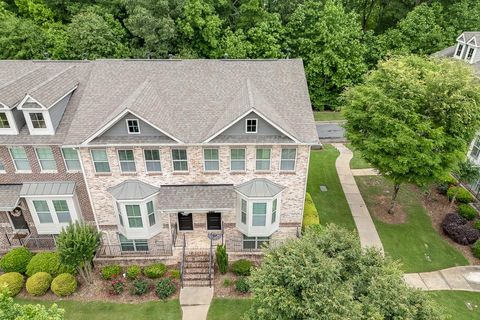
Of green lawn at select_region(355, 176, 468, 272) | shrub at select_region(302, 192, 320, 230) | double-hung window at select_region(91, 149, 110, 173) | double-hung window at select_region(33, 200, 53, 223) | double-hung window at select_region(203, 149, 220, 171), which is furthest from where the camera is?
shrub at select_region(302, 192, 320, 230)

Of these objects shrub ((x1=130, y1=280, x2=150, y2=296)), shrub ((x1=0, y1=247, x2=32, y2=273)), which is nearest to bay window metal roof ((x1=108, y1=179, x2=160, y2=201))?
shrub ((x1=130, y1=280, x2=150, y2=296))

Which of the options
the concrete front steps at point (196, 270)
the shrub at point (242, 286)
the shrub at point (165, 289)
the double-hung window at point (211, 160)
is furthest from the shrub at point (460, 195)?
the shrub at point (165, 289)

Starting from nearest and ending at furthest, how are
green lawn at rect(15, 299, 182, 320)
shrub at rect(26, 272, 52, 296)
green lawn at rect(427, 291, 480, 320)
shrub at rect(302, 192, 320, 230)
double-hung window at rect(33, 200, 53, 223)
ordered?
1. green lawn at rect(15, 299, 182, 320)
2. green lawn at rect(427, 291, 480, 320)
3. shrub at rect(26, 272, 52, 296)
4. double-hung window at rect(33, 200, 53, 223)
5. shrub at rect(302, 192, 320, 230)

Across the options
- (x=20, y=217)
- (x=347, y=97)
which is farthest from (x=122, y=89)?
(x=347, y=97)

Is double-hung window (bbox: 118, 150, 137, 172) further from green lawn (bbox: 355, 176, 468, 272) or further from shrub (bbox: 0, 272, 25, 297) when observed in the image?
green lawn (bbox: 355, 176, 468, 272)

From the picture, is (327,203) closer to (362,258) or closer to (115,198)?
(362,258)
